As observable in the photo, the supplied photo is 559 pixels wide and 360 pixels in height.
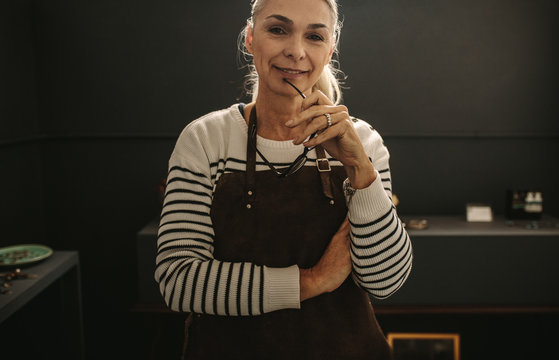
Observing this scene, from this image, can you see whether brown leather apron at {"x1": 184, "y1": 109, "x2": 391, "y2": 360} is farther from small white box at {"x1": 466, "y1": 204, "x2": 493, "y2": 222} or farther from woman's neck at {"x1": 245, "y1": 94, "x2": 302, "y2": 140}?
small white box at {"x1": 466, "y1": 204, "x2": 493, "y2": 222}

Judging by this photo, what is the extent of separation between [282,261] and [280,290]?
0.39 ft

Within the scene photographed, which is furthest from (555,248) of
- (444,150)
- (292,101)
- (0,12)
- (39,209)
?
(0,12)

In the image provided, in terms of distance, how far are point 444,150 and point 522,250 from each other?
A: 707mm

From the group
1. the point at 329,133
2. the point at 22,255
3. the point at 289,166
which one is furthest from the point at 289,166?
the point at 22,255

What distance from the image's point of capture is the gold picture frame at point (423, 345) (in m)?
2.67

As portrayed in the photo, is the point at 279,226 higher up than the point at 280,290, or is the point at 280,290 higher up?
the point at 279,226

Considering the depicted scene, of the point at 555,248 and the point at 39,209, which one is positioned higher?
the point at 39,209

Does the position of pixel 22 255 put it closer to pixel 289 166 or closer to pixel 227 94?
pixel 227 94

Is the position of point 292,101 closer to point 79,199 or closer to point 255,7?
point 255,7

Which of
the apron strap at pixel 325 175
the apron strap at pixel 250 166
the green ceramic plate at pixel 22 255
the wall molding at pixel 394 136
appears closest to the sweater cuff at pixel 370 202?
the apron strap at pixel 325 175

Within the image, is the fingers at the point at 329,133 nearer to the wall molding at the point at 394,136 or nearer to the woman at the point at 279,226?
the woman at the point at 279,226

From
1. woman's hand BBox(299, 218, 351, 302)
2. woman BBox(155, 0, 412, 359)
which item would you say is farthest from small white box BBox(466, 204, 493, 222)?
woman's hand BBox(299, 218, 351, 302)

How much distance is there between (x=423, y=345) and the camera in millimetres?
2680

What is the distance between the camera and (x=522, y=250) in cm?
238
